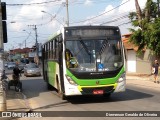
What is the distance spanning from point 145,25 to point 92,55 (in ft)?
68.8

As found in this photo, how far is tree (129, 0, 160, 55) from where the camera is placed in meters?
33.0

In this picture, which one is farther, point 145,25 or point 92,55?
point 145,25

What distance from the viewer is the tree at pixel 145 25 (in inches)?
1300

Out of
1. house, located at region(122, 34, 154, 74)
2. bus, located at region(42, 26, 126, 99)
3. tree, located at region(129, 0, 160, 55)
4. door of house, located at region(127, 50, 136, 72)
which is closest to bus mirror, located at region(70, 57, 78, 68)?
bus, located at region(42, 26, 126, 99)

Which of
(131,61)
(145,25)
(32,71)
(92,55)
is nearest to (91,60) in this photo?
(92,55)

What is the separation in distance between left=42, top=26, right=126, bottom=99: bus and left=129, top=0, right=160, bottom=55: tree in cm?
1811

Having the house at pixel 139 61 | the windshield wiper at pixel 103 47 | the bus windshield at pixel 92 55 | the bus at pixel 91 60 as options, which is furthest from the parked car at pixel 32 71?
the windshield wiper at pixel 103 47

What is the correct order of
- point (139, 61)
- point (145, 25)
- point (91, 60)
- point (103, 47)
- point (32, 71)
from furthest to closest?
point (32, 71)
point (139, 61)
point (145, 25)
point (103, 47)
point (91, 60)

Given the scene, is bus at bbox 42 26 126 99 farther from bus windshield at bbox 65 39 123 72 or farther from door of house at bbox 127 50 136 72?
door of house at bbox 127 50 136 72

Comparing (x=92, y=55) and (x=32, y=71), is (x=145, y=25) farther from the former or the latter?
(x=92, y=55)

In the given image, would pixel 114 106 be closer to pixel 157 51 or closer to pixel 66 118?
pixel 66 118

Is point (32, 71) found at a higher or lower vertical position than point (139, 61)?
lower

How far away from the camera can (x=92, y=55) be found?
48.1 feet

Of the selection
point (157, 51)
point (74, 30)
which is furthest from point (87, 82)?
point (157, 51)
